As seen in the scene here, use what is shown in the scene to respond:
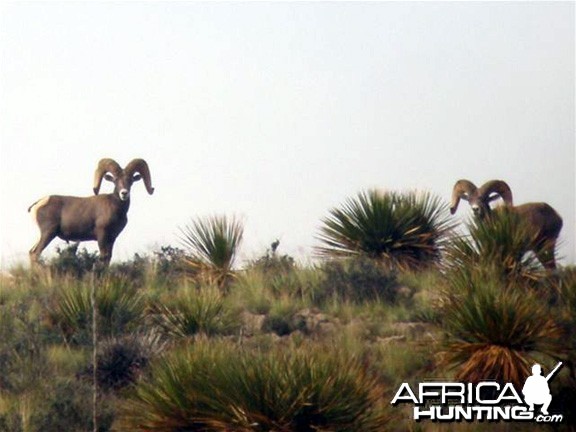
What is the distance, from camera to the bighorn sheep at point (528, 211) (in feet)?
82.1

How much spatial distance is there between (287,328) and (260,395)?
518 cm

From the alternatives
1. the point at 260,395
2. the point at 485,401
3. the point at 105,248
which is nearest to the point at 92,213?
the point at 105,248

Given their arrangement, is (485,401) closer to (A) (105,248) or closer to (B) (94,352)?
(B) (94,352)

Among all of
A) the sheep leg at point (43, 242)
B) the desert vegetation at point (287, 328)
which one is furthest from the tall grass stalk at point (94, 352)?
the sheep leg at point (43, 242)

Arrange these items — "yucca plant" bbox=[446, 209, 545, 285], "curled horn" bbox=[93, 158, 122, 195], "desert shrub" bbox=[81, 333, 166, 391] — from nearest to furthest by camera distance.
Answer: "desert shrub" bbox=[81, 333, 166, 391]
"yucca plant" bbox=[446, 209, 545, 285]
"curled horn" bbox=[93, 158, 122, 195]

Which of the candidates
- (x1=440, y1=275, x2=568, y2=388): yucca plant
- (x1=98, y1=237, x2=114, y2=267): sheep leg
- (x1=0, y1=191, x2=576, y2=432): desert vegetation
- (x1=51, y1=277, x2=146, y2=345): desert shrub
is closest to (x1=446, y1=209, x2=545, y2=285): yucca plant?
(x1=0, y1=191, x2=576, y2=432): desert vegetation

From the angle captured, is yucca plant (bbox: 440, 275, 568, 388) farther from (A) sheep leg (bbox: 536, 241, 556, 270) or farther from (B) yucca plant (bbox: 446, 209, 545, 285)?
(A) sheep leg (bbox: 536, 241, 556, 270)

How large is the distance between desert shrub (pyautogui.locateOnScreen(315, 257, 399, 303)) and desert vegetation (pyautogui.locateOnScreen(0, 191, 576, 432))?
0.10 ft

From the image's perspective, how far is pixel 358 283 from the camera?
24.5m

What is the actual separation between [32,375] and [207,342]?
112 inches

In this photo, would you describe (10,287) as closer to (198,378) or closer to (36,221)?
(36,221)

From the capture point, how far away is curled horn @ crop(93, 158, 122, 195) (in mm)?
29797

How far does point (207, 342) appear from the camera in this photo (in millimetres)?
19266

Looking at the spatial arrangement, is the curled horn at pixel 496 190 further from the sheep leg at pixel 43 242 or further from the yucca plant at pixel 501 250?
the sheep leg at pixel 43 242
